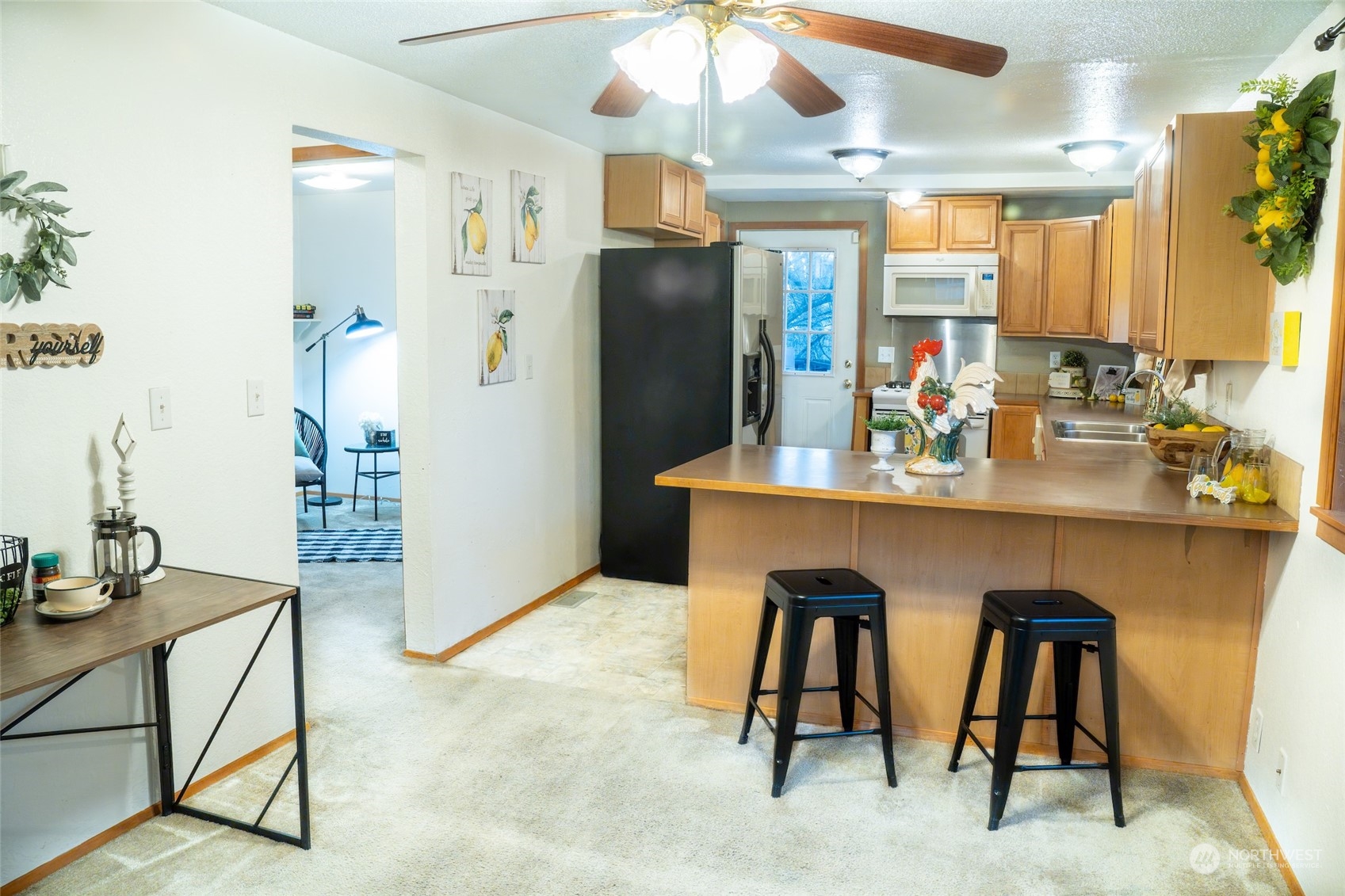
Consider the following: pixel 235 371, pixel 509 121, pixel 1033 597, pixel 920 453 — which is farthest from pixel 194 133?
pixel 1033 597

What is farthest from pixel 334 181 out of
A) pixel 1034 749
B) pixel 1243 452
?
pixel 1243 452

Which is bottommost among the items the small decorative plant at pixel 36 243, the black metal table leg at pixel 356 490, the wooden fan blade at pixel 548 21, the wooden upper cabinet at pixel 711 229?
the black metal table leg at pixel 356 490

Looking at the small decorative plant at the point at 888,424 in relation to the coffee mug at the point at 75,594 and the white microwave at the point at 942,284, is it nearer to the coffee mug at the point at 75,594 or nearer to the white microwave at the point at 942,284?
the coffee mug at the point at 75,594

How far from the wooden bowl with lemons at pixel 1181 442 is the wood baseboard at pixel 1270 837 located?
3.29ft

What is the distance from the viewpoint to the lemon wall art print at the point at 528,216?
4.20m

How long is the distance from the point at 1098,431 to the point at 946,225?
6.68 feet

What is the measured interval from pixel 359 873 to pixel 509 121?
303cm

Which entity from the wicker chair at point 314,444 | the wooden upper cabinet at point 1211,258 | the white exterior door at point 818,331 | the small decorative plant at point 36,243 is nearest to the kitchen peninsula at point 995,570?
the wooden upper cabinet at point 1211,258

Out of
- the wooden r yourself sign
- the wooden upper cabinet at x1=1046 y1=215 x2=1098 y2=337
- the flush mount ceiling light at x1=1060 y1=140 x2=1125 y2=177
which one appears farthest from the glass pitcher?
the wooden upper cabinet at x1=1046 y1=215 x2=1098 y2=337

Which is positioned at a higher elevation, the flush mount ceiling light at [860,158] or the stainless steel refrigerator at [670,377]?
the flush mount ceiling light at [860,158]

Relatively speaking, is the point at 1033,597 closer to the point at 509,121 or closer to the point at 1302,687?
the point at 1302,687

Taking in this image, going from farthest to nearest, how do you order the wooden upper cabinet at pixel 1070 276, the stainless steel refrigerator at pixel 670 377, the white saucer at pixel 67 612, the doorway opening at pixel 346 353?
the doorway opening at pixel 346 353, the wooden upper cabinet at pixel 1070 276, the stainless steel refrigerator at pixel 670 377, the white saucer at pixel 67 612

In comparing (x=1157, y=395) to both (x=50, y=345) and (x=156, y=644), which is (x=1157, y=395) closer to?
(x=156, y=644)

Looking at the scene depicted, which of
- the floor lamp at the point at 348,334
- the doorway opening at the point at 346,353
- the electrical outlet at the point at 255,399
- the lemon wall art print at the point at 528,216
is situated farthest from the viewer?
the floor lamp at the point at 348,334
